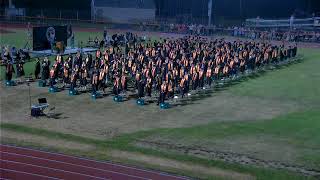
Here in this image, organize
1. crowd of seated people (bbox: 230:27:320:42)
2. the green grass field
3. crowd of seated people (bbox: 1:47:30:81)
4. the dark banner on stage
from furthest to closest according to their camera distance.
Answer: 1. crowd of seated people (bbox: 230:27:320:42)
2. the dark banner on stage
3. crowd of seated people (bbox: 1:47:30:81)
4. the green grass field

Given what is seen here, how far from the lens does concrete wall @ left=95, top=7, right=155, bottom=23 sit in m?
69.9

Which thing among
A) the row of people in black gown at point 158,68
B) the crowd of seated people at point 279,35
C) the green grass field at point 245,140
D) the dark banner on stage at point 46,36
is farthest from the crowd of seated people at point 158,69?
the crowd of seated people at point 279,35

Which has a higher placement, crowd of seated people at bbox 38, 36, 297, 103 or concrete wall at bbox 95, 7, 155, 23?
concrete wall at bbox 95, 7, 155, 23

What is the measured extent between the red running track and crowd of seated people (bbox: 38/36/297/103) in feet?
28.9

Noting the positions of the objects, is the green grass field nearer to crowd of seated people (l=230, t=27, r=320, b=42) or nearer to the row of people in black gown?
the row of people in black gown

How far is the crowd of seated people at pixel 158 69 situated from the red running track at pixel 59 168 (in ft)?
28.9

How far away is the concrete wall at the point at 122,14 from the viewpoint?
2753 inches

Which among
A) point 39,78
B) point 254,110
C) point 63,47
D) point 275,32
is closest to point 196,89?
point 254,110

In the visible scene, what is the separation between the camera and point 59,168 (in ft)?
55.8

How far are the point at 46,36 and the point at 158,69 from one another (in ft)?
48.3

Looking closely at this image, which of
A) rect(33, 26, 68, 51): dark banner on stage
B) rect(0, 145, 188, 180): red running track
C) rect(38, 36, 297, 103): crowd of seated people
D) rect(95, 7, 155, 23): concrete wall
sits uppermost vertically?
rect(95, 7, 155, 23): concrete wall

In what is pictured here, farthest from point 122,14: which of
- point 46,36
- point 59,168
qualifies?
point 59,168

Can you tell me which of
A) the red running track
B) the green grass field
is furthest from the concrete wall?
the red running track

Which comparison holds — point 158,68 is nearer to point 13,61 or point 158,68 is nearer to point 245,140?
point 245,140
